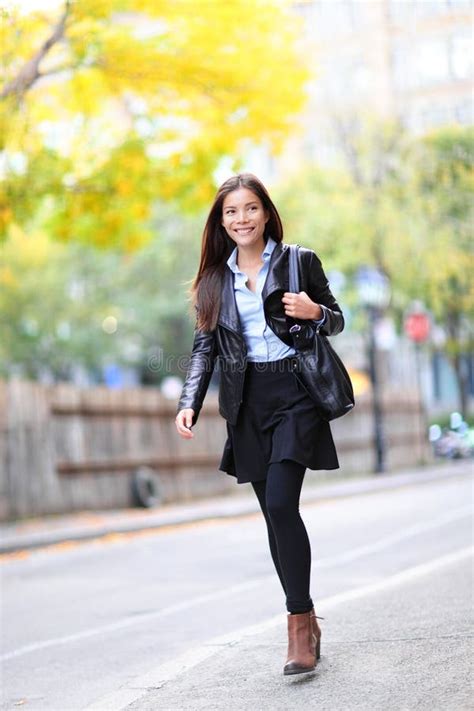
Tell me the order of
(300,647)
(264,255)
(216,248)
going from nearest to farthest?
(300,647), (264,255), (216,248)

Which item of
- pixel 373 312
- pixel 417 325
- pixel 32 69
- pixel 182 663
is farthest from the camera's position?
pixel 417 325

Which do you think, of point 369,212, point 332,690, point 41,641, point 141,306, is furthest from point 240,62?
point 141,306

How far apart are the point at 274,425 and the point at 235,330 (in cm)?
39

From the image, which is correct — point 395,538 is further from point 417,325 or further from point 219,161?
point 417,325

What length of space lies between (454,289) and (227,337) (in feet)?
66.2

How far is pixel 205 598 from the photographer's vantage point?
8.82 metres

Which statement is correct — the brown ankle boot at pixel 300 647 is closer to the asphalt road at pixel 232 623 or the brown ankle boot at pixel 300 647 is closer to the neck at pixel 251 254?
the asphalt road at pixel 232 623

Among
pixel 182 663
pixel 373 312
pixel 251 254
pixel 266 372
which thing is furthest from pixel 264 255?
pixel 373 312

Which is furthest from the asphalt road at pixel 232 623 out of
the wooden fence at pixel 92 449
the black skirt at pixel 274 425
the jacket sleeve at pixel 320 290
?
the wooden fence at pixel 92 449

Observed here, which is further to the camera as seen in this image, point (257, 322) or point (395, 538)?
point (395, 538)

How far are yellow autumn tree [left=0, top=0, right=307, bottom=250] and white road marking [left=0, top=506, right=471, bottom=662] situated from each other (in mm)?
5464

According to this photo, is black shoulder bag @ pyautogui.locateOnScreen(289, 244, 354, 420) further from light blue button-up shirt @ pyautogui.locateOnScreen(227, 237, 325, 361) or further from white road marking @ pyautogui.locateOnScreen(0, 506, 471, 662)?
white road marking @ pyautogui.locateOnScreen(0, 506, 471, 662)

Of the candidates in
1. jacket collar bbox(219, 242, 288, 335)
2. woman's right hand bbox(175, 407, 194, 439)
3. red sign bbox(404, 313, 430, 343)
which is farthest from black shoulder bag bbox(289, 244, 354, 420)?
red sign bbox(404, 313, 430, 343)

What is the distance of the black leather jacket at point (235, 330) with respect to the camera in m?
5.07
